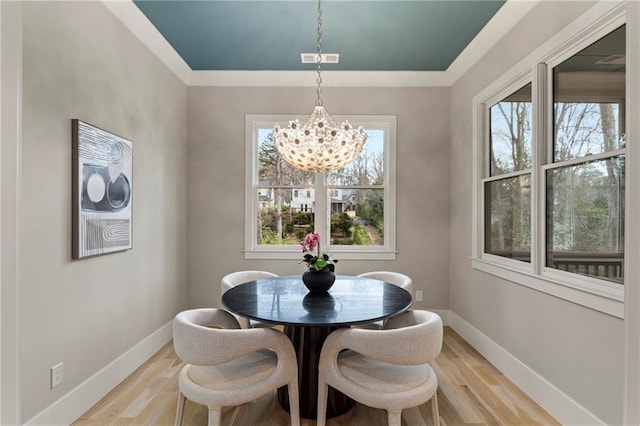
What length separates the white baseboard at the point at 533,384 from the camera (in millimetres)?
2035

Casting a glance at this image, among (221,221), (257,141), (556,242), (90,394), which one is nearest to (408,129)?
(257,141)

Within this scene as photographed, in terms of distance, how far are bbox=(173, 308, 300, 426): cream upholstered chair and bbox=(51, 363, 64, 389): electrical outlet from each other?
795 mm

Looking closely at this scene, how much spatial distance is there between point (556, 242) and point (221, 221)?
3175 mm

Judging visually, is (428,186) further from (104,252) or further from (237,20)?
(104,252)

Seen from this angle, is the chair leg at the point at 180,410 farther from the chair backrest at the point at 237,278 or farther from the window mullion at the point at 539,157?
the window mullion at the point at 539,157

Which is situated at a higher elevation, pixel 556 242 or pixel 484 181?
pixel 484 181

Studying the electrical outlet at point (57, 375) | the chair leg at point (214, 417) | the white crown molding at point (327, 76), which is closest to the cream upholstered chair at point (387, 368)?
the chair leg at point (214, 417)

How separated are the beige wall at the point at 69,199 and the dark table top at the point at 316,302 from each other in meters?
0.95

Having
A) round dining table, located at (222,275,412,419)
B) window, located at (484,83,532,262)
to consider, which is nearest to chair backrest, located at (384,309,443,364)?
round dining table, located at (222,275,412,419)

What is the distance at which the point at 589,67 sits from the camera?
2.08 metres

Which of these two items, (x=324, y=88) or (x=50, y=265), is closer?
(x=50, y=265)

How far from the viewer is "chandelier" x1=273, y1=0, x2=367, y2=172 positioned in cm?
225

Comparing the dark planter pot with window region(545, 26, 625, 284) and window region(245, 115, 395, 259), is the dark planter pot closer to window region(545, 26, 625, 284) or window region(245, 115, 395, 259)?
window region(545, 26, 625, 284)

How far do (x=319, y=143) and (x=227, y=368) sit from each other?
4.77ft
